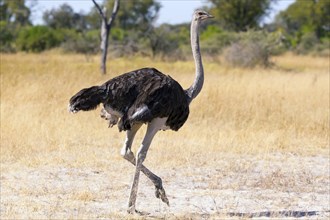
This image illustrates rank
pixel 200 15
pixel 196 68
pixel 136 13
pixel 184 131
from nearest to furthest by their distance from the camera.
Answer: pixel 196 68 → pixel 200 15 → pixel 184 131 → pixel 136 13

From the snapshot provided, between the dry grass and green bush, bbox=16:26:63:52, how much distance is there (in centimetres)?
1883

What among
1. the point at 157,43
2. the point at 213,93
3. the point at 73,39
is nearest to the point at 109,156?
the point at 213,93

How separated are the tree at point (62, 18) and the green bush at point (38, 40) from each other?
71.6 feet

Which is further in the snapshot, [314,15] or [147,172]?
[314,15]

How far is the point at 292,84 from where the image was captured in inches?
597

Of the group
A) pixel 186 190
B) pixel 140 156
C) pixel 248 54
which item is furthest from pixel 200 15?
pixel 248 54

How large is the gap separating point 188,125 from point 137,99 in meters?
5.14

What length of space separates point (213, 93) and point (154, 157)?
4.49 meters

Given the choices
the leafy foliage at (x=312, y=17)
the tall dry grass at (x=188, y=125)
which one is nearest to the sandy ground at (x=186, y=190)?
the tall dry grass at (x=188, y=125)

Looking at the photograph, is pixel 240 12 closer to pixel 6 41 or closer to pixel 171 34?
pixel 171 34

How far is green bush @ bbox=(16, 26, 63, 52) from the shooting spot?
33125 millimetres

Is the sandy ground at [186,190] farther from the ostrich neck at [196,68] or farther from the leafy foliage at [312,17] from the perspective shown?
the leafy foliage at [312,17]

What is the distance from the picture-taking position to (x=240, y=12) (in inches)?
1486

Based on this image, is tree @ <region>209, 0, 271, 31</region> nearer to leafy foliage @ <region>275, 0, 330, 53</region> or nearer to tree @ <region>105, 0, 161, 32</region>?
leafy foliage @ <region>275, 0, 330, 53</region>
